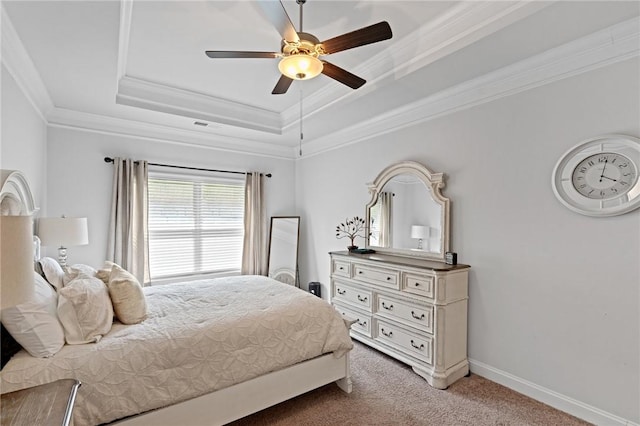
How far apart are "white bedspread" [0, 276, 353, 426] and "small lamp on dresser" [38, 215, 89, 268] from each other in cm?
93

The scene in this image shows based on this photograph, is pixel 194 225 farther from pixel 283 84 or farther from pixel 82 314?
pixel 283 84

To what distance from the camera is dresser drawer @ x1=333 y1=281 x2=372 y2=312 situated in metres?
3.24

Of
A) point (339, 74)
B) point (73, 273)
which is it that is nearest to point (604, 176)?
Answer: point (339, 74)

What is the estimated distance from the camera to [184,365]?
6.23 feet

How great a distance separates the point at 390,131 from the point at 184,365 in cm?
311

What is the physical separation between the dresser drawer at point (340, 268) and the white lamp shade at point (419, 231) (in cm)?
79

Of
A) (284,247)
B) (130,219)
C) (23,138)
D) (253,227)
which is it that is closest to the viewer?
(23,138)

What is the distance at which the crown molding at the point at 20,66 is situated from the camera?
1.93 metres

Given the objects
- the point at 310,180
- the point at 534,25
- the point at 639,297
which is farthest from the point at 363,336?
the point at 534,25

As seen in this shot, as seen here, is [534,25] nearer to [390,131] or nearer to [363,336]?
[390,131]

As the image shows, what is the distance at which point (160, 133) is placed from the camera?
4141 millimetres

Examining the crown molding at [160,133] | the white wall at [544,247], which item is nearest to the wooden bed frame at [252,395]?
the white wall at [544,247]

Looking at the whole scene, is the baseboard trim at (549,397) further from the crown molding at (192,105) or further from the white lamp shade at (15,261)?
the crown molding at (192,105)

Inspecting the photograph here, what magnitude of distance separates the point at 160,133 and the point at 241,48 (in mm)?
2153
